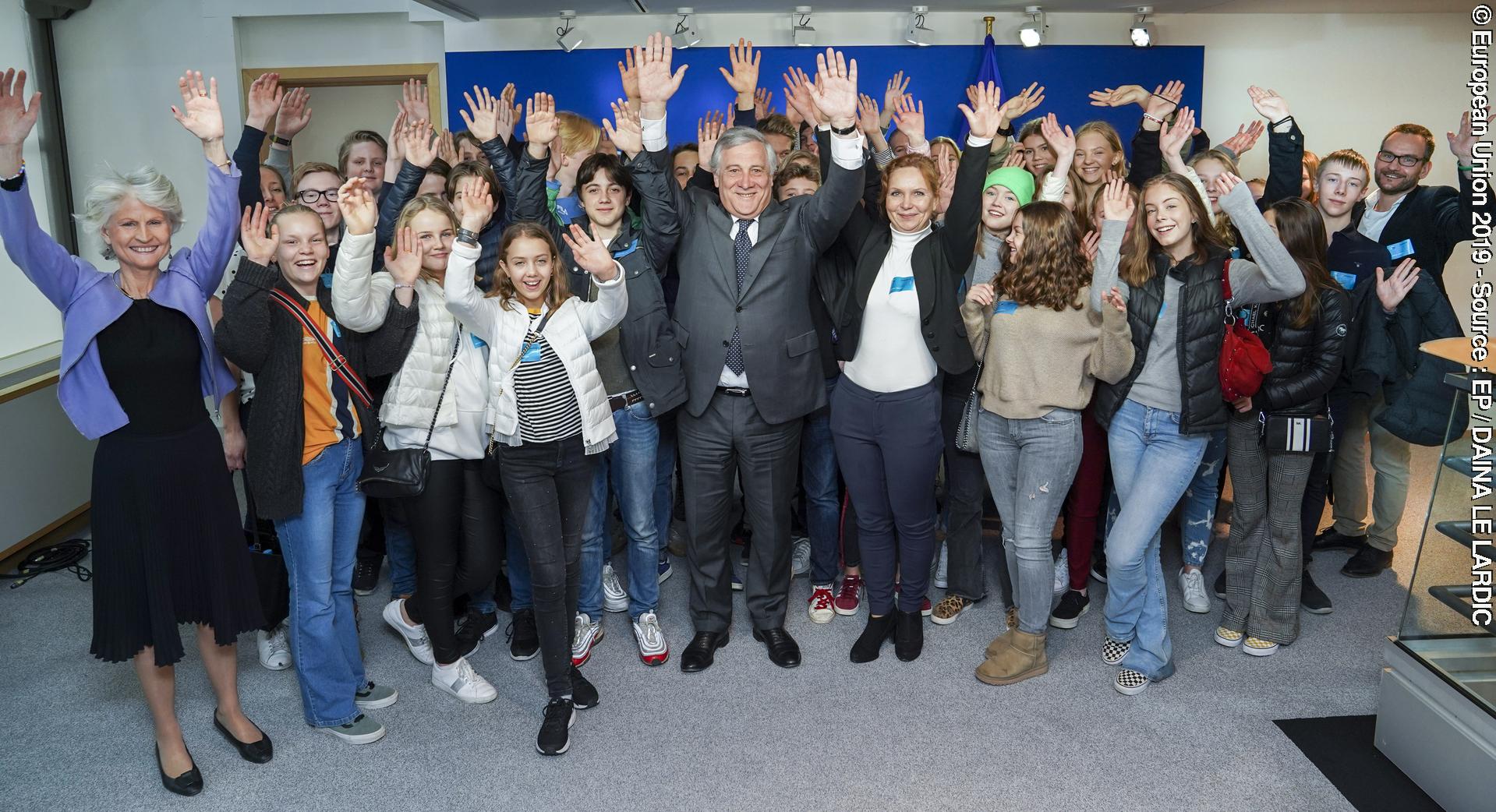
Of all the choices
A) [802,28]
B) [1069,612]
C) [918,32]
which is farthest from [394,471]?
[918,32]

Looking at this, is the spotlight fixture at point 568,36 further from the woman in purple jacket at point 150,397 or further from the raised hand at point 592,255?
the raised hand at point 592,255

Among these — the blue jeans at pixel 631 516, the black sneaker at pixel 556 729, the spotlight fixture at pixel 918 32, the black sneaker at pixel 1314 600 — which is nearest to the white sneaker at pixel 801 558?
the blue jeans at pixel 631 516

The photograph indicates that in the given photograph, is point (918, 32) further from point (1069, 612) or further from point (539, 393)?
point (539, 393)

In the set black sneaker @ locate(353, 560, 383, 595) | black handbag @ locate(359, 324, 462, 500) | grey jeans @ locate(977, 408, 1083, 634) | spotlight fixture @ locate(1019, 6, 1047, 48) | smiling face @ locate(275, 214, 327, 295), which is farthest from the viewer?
spotlight fixture @ locate(1019, 6, 1047, 48)

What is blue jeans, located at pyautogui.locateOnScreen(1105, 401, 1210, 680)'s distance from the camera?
3.37 metres

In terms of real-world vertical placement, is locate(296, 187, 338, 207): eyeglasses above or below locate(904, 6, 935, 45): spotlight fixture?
below

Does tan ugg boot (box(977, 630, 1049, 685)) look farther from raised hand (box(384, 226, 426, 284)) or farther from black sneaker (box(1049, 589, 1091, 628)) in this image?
raised hand (box(384, 226, 426, 284))

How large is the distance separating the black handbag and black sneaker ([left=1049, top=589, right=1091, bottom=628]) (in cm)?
236

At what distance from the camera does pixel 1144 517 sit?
11.1 feet

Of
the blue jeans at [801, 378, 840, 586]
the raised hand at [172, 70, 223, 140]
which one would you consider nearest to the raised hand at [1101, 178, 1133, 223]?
the blue jeans at [801, 378, 840, 586]

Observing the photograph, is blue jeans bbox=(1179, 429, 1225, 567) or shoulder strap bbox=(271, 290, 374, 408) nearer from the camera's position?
shoulder strap bbox=(271, 290, 374, 408)

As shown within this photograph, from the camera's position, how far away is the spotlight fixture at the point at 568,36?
295 inches

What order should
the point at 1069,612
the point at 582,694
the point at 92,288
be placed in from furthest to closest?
the point at 1069,612, the point at 582,694, the point at 92,288

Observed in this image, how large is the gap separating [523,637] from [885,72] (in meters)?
5.32
